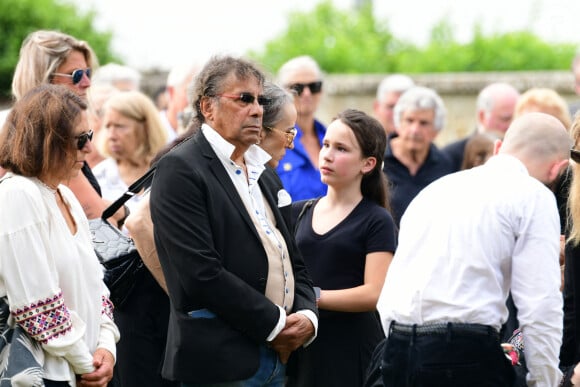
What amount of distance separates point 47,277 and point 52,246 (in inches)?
6.2

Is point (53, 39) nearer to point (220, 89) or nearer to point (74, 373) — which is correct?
point (220, 89)

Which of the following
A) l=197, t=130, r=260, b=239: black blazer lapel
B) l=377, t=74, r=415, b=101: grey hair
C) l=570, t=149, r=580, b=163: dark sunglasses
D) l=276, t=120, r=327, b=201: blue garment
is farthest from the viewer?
l=377, t=74, r=415, b=101: grey hair

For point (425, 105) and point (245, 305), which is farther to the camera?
point (425, 105)

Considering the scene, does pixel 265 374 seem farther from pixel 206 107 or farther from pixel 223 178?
pixel 206 107

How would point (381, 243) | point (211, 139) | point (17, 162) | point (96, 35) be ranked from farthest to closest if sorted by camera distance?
point (96, 35)
point (381, 243)
point (211, 139)
point (17, 162)

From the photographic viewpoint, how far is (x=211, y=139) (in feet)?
15.9

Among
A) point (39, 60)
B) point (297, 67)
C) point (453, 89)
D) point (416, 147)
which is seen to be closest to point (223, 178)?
point (39, 60)

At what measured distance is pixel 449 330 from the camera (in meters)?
4.45

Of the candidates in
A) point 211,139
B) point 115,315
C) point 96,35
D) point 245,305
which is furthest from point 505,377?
point 96,35


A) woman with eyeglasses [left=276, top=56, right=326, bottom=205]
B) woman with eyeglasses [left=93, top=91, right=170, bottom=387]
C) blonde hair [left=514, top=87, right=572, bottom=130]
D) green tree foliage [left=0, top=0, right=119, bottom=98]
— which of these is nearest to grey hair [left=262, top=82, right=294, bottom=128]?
woman with eyeglasses [left=93, top=91, right=170, bottom=387]

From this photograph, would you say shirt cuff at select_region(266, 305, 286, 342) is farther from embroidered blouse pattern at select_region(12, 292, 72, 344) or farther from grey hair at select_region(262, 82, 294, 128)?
grey hair at select_region(262, 82, 294, 128)

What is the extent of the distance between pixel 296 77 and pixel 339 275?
3.06 m

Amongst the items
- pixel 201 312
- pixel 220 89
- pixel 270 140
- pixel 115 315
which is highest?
pixel 220 89

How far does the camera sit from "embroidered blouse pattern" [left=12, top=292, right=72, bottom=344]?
14.1 ft
